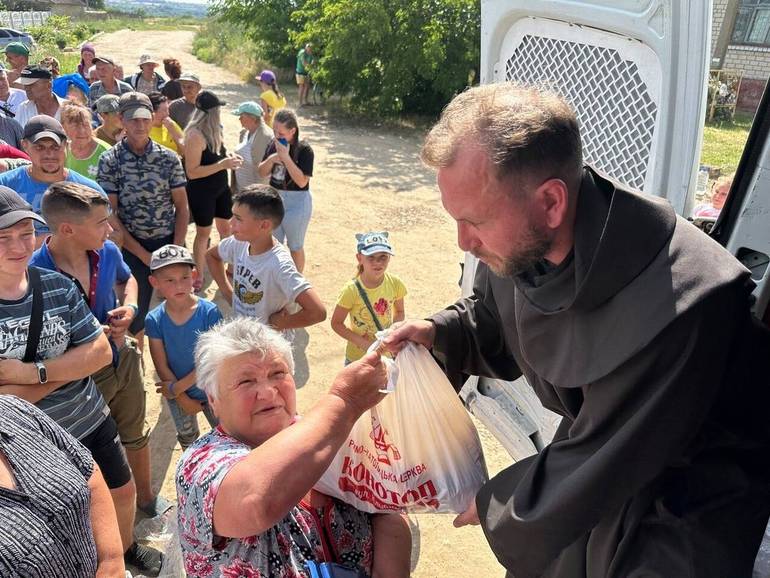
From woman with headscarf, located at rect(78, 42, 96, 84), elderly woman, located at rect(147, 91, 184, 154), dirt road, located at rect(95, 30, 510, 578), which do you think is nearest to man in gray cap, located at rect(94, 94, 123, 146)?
elderly woman, located at rect(147, 91, 184, 154)

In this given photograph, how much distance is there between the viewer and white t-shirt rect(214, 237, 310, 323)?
3.48 m

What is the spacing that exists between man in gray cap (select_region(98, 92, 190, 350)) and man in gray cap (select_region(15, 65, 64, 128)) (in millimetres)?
1802

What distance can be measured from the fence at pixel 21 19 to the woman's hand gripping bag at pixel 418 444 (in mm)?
38506

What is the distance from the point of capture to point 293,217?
17.8 feet

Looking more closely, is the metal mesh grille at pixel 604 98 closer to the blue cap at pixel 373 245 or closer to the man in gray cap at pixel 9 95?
the blue cap at pixel 373 245

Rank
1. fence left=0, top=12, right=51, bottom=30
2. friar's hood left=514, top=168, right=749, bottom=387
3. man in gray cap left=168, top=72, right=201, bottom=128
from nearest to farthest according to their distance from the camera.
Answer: friar's hood left=514, top=168, right=749, bottom=387 < man in gray cap left=168, top=72, right=201, bottom=128 < fence left=0, top=12, right=51, bottom=30

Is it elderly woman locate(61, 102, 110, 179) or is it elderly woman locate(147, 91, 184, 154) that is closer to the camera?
elderly woman locate(61, 102, 110, 179)

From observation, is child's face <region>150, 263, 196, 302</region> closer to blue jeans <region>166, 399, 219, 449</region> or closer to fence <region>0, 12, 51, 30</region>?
blue jeans <region>166, 399, 219, 449</region>

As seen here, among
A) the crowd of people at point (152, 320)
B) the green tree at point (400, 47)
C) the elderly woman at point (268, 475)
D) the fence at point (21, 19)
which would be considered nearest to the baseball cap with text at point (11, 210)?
the crowd of people at point (152, 320)

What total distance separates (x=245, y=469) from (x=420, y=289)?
4.96 meters

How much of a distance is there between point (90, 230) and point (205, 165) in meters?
2.55

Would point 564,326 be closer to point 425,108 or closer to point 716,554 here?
point 716,554

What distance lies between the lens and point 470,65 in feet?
47.6

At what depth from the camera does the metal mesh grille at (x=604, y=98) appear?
1979mm
